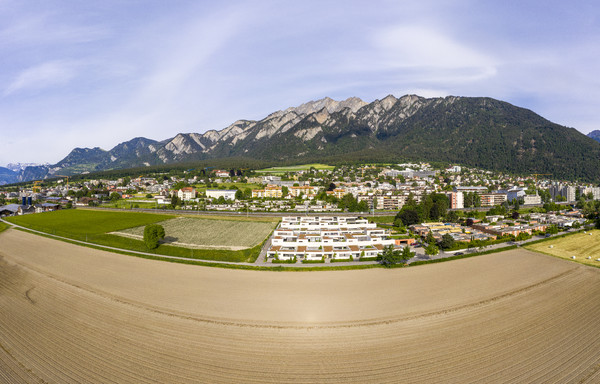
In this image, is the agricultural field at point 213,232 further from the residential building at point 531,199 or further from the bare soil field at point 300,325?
the residential building at point 531,199

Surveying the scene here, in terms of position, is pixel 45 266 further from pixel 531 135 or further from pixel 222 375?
pixel 531 135

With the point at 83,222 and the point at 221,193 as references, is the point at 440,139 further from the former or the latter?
the point at 83,222

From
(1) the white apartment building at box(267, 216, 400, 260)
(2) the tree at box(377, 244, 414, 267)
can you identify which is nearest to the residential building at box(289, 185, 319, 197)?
(1) the white apartment building at box(267, 216, 400, 260)

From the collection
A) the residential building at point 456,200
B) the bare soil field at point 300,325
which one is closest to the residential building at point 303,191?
the residential building at point 456,200

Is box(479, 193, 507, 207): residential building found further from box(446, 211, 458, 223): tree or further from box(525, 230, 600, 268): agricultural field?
box(525, 230, 600, 268): agricultural field

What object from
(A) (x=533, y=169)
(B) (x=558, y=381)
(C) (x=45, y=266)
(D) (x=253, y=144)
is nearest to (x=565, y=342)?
(B) (x=558, y=381)

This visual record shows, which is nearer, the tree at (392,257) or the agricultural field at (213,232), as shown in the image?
the tree at (392,257)
